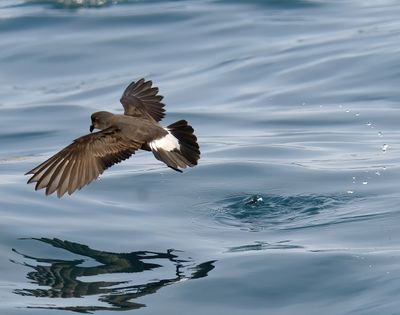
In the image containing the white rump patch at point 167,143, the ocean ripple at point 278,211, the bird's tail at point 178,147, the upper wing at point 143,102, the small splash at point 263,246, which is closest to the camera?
the bird's tail at point 178,147

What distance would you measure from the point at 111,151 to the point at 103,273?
0.86m

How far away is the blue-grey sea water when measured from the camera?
758 cm

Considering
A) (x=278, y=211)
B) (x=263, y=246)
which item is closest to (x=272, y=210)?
(x=278, y=211)

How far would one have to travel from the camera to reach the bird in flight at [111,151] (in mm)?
7941

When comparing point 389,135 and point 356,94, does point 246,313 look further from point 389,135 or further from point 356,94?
point 356,94

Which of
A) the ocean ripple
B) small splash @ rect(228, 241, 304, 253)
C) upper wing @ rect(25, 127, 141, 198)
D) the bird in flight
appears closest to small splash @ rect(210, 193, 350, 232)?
the ocean ripple

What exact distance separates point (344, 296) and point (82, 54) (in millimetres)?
11190

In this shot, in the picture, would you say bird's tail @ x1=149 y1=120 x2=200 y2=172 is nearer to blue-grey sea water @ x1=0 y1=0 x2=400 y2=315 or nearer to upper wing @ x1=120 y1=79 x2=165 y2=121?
blue-grey sea water @ x1=0 y1=0 x2=400 y2=315

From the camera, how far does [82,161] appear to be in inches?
322

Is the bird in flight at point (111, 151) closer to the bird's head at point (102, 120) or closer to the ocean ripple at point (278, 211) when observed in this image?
the bird's head at point (102, 120)

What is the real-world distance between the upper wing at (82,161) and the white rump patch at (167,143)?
0.24 metres

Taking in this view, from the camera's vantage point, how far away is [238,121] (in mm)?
13359

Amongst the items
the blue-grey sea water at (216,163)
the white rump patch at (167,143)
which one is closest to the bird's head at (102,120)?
the white rump patch at (167,143)

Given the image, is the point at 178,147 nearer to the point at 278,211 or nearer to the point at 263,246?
the point at 263,246
